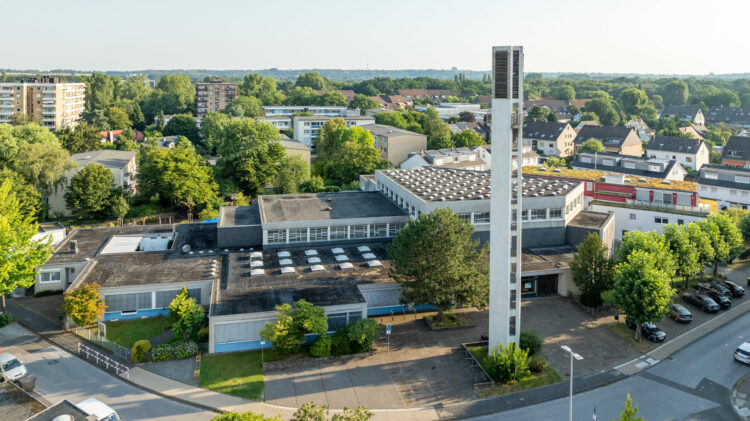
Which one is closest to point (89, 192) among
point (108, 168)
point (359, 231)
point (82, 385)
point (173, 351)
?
point (108, 168)

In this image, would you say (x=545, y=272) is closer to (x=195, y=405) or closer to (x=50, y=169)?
(x=195, y=405)

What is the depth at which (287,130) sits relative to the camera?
124625 mm

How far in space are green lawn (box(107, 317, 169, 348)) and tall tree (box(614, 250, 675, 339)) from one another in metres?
28.4

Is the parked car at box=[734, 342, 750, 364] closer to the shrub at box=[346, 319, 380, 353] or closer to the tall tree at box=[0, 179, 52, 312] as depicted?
the shrub at box=[346, 319, 380, 353]

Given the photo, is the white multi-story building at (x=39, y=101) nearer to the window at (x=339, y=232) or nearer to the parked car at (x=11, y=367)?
the window at (x=339, y=232)

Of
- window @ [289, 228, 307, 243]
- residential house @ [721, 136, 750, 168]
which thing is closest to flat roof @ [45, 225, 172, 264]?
window @ [289, 228, 307, 243]

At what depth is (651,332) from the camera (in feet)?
112

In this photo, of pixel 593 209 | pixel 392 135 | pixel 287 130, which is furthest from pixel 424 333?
pixel 287 130

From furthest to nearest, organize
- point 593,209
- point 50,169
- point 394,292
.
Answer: point 50,169 → point 593,209 → point 394,292

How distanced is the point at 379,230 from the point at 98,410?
88.0 ft

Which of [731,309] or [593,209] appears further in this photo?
[593,209]

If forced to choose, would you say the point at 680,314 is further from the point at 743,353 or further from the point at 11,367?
the point at 11,367

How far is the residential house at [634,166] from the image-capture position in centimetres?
7400

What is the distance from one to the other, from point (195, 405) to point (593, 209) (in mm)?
43276
